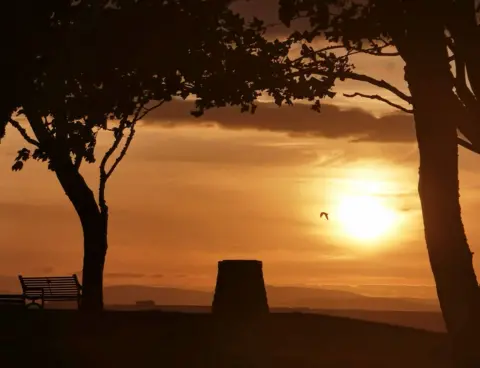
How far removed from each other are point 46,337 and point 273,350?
4660 millimetres

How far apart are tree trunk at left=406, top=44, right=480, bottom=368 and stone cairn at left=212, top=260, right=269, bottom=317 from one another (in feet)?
21.5

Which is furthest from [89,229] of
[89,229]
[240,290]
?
[240,290]

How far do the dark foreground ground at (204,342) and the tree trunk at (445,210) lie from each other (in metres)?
2.51

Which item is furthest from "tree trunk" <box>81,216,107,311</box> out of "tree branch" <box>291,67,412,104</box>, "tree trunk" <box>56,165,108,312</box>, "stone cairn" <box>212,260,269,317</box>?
"tree branch" <box>291,67,412,104</box>

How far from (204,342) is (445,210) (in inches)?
239

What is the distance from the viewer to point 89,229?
31844 mm

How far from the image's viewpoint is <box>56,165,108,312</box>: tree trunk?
3152cm

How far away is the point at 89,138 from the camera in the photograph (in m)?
18.8

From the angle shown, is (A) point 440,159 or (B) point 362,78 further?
(B) point 362,78

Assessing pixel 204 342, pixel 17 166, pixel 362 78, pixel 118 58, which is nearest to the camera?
pixel 118 58

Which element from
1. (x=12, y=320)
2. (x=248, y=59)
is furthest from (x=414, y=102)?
(x=12, y=320)

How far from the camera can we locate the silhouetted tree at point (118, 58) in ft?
52.4

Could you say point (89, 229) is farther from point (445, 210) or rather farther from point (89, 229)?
point (445, 210)

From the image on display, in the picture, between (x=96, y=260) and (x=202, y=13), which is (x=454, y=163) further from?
(x=96, y=260)
